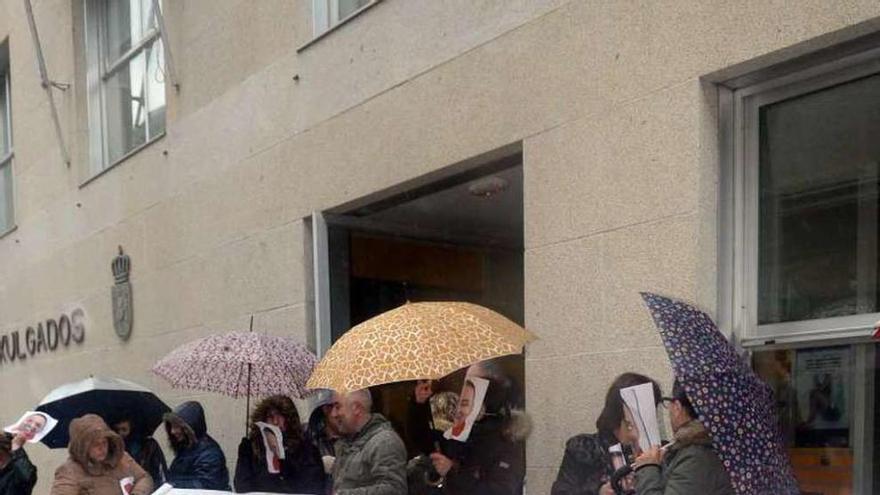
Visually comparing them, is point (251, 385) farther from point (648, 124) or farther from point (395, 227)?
point (648, 124)

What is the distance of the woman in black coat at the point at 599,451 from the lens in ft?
14.4

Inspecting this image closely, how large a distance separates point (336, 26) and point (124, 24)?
16.5ft

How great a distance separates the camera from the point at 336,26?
7324 mm

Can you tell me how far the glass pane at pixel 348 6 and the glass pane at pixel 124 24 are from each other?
3531 mm

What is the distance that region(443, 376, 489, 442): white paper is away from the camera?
4.88m

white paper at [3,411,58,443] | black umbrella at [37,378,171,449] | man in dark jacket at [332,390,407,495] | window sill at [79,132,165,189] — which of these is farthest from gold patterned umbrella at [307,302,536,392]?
window sill at [79,132,165,189]

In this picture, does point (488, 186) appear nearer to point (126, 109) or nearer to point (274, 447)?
point (274, 447)

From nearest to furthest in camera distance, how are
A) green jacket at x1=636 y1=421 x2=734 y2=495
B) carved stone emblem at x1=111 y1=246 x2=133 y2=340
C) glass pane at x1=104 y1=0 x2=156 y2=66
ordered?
green jacket at x1=636 y1=421 x2=734 y2=495, carved stone emblem at x1=111 y1=246 x2=133 y2=340, glass pane at x1=104 y1=0 x2=156 y2=66

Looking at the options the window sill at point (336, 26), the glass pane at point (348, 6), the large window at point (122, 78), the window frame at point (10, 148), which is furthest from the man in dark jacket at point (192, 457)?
the window frame at point (10, 148)

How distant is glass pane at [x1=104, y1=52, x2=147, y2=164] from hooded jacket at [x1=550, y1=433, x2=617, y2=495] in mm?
7380

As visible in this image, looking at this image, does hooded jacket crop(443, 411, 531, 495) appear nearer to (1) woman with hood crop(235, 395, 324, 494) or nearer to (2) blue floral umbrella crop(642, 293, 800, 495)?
(1) woman with hood crop(235, 395, 324, 494)

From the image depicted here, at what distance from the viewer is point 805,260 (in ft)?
14.9

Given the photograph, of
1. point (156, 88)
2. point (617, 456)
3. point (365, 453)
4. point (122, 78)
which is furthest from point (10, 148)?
point (617, 456)

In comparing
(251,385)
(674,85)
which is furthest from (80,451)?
(674,85)
